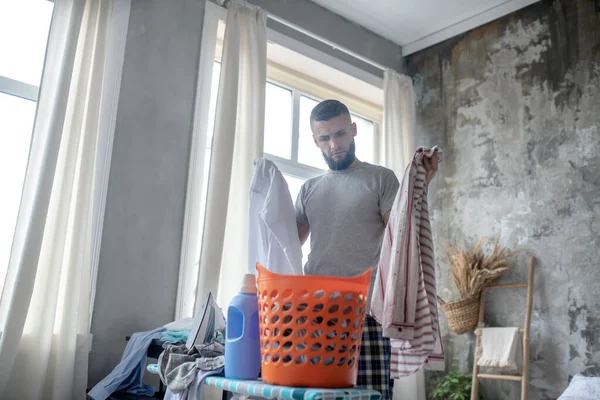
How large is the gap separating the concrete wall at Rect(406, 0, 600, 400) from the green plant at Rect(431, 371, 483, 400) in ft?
0.43

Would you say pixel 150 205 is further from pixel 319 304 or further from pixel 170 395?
pixel 319 304

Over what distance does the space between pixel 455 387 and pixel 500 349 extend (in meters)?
0.45

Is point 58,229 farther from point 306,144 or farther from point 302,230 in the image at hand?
point 306,144

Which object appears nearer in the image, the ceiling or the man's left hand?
the man's left hand

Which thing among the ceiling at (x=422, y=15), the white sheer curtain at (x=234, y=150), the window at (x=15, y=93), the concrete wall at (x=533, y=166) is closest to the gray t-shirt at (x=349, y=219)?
the white sheer curtain at (x=234, y=150)

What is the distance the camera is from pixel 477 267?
3.86 meters

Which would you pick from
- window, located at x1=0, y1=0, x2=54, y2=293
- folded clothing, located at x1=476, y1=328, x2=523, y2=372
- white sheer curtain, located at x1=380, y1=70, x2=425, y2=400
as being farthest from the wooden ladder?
window, located at x1=0, y1=0, x2=54, y2=293

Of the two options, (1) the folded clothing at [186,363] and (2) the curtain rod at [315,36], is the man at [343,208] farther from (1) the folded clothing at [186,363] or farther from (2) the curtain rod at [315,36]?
(2) the curtain rod at [315,36]

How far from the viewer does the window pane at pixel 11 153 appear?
2.89 metres

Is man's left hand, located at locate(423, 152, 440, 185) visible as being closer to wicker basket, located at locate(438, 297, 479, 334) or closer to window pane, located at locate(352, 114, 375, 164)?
wicker basket, located at locate(438, 297, 479, 334)

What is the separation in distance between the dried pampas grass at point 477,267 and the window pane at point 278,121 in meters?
1.46

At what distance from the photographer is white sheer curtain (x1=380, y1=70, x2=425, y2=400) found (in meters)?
4.39

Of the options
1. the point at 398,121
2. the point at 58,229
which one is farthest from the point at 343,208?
the point at 398,121

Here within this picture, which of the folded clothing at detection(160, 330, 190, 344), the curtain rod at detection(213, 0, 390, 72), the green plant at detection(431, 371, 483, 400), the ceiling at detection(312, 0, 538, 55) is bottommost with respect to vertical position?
the green plant at detection(431, 371, 483, 400)
